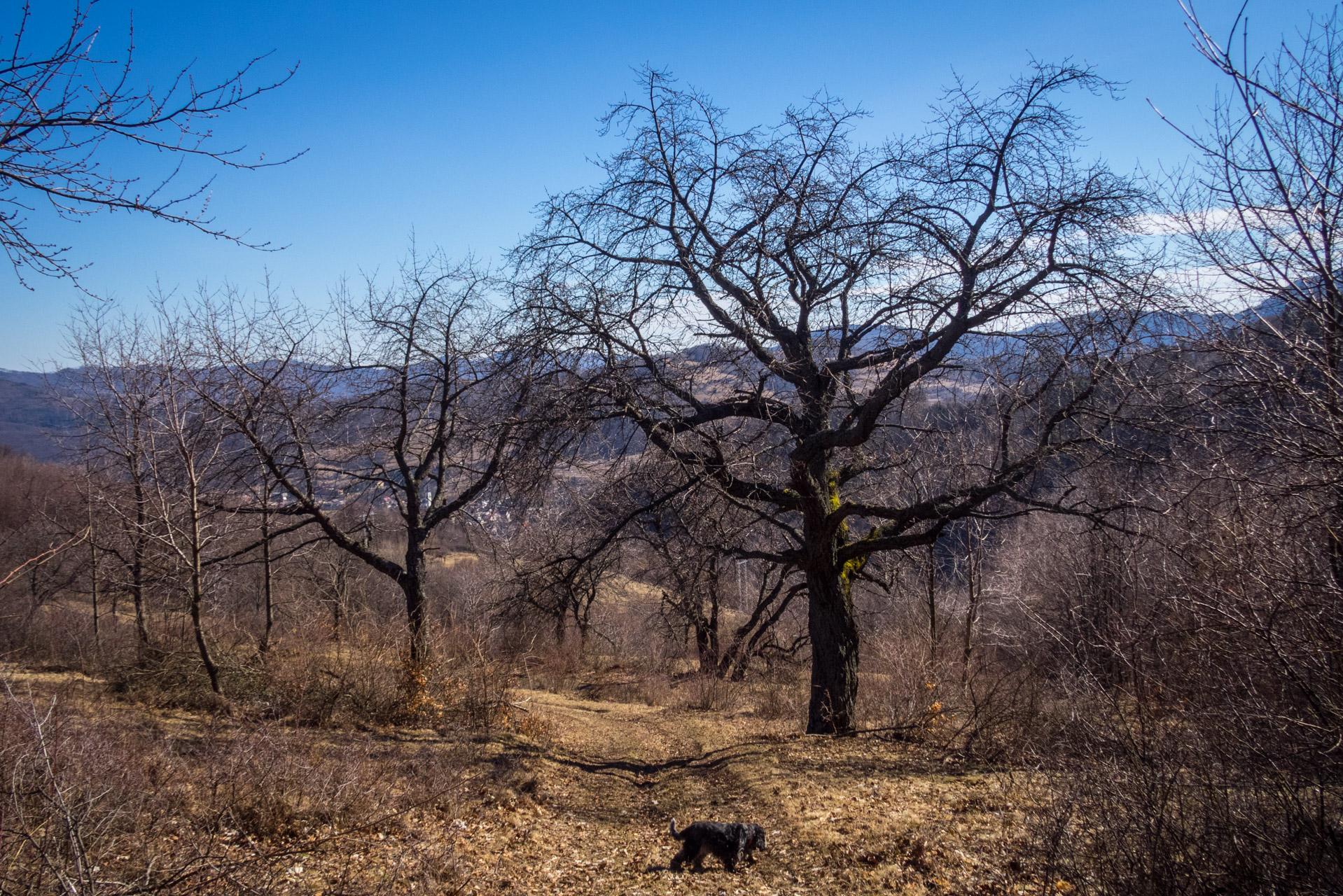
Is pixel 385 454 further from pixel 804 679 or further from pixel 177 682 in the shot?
pixel 804 679

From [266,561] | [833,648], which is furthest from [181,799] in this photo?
[833,648]

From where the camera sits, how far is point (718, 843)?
5.45 metres

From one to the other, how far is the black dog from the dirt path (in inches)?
4.1

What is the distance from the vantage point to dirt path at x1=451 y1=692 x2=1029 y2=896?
500cm

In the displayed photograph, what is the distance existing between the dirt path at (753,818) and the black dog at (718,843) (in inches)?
4.1

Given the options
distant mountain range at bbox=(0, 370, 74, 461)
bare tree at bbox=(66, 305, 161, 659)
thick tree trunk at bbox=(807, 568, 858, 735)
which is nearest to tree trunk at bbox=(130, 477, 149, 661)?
bare tree at bbox=(66, 305, 161, 659)

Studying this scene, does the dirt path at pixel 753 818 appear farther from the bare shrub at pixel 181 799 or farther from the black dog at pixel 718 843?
the bare shrub at pixel 181 799

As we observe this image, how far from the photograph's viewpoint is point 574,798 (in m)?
7.63

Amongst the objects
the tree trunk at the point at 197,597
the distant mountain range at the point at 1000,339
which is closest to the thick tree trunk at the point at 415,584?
the tree trunk at the point at 197,597

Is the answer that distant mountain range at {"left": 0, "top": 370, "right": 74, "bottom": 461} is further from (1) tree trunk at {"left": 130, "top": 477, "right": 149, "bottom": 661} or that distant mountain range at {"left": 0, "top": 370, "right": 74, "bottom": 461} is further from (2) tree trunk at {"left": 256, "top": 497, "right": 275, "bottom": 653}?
(2) tree trunk at {"left": 256, "top": 497, "right": 275, "bottom": 653}

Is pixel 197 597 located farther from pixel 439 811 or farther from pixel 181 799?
pixel 439 811

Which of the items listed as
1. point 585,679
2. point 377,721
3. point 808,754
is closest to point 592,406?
point 808,754

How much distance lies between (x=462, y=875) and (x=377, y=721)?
506cm

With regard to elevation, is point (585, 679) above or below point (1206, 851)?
below
